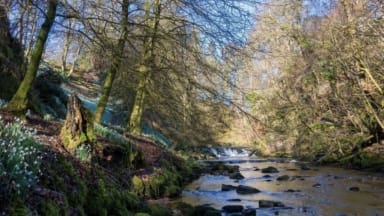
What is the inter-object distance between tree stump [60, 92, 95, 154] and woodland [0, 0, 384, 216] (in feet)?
0.07

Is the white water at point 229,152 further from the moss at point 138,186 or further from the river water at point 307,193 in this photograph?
the moss at point 138,186

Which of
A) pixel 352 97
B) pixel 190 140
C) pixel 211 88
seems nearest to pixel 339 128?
pixel 352 97

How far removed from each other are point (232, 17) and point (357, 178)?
31.7ft

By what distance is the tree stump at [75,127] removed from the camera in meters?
7.27

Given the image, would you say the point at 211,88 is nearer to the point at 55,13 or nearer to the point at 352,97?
the point at 55,13

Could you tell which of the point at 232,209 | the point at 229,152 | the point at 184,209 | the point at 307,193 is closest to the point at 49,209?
the point at 184,209

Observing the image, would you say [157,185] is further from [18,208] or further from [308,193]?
[18,208]

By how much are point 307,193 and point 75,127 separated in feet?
Result: 27.2

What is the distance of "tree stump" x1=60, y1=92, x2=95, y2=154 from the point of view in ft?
23.8

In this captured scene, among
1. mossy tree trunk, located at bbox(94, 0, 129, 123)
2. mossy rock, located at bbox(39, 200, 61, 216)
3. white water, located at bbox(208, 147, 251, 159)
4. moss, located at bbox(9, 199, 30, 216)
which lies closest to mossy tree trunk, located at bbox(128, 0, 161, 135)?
mossy tree trunk, located at bbox(94, 0, 129, 123)

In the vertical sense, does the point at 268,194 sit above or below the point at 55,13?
below

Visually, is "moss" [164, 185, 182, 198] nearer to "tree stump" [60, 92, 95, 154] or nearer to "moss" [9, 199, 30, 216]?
"tree stump" [60, 92, 95, 154]

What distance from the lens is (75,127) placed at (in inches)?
292

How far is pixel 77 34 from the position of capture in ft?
30.9
